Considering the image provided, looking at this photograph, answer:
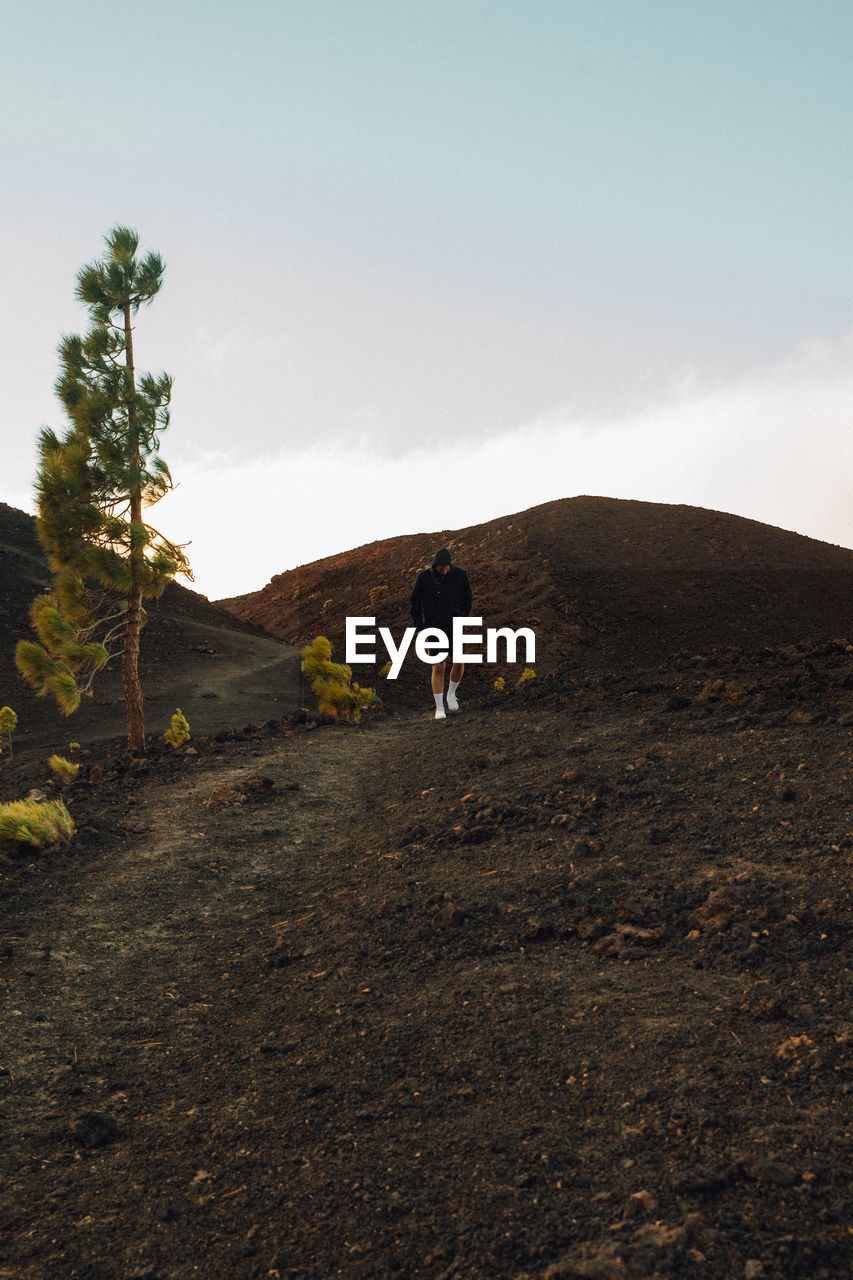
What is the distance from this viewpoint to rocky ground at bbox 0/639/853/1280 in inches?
105

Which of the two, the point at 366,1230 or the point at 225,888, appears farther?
the point at 225,888

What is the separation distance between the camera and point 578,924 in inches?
187

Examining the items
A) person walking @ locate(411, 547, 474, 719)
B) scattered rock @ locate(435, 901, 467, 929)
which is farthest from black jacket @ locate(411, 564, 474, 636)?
scattered rock @ locate(435, 901, 467, 929)

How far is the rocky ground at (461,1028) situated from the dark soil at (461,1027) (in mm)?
15

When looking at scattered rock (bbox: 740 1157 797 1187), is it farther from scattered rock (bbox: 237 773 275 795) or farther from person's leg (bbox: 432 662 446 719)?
person's leg (bbox: 432 662 446 719)

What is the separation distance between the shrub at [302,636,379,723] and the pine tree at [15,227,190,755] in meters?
2.37

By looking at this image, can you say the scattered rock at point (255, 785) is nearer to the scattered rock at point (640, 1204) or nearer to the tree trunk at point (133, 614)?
the tree trunk at point (133, 614)

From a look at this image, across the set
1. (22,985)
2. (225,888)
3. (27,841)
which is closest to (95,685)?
(27,841)

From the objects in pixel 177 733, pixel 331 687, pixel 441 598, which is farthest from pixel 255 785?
pixel 331 687

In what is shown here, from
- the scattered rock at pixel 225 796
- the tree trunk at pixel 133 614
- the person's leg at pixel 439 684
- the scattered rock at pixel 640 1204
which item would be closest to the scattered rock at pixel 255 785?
the scattered rock at pixel 225 796

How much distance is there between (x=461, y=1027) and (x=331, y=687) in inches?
372

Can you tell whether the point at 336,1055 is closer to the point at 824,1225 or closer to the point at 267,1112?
Answer: the point at 267,1112

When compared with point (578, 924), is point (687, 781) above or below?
above

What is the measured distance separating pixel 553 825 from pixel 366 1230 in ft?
12.7
